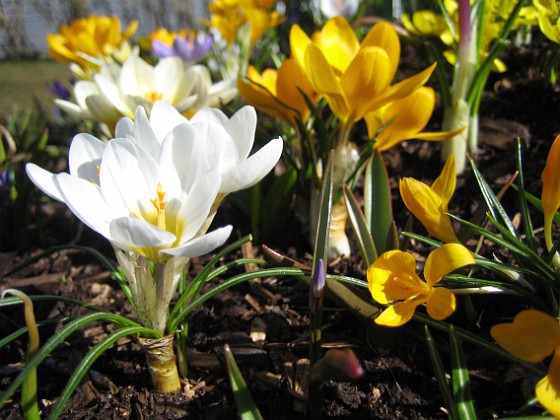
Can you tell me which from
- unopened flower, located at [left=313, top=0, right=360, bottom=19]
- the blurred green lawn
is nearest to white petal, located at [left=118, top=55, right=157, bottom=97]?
unopened flower, located at [left=313, top=0, right=360, bottom=19]

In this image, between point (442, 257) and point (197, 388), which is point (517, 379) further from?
point (197, 388)

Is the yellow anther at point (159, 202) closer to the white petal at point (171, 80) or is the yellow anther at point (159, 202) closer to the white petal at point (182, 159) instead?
the white petal at point (182, 159)

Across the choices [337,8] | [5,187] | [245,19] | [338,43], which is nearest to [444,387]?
[338,43]

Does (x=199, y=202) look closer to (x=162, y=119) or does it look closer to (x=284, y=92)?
(x=162, y=119)

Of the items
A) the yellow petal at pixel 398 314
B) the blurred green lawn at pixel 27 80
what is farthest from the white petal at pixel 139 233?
the blurred green lawn at pixel 27 80

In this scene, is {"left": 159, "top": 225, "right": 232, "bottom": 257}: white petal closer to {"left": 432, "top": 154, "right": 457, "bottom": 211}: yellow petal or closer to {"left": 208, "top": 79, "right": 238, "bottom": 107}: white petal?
{"left": 432, "top": 154, "right": 457, "bottom": 211}: yellow petal

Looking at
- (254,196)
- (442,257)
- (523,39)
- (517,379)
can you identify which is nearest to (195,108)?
(254,196)

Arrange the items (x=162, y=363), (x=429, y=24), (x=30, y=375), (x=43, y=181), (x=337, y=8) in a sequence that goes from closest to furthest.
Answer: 1. (x=30, y=375)
2. (x=43, y=181)
3. (x=162, y=363)
4. (x=429, y=24)
5. (x=337, y=8)
